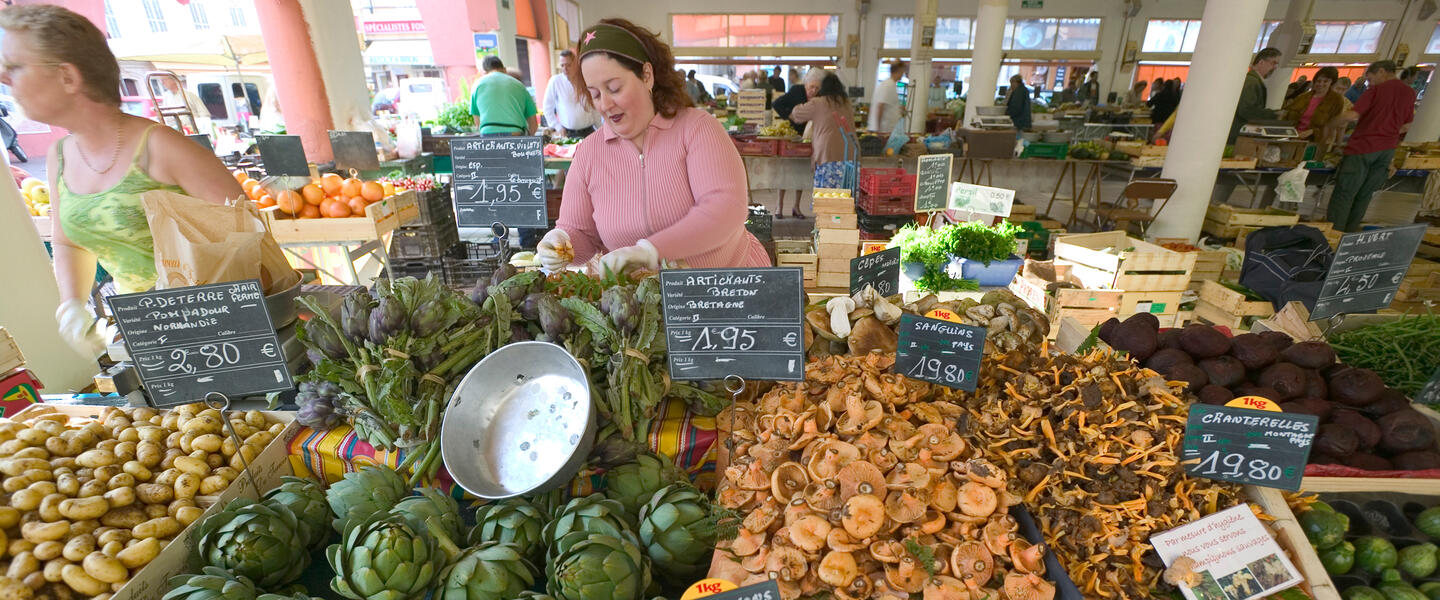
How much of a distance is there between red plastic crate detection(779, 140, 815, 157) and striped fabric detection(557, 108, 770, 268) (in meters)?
5.98

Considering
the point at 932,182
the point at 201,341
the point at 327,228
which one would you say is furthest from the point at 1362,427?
the point at 327,228

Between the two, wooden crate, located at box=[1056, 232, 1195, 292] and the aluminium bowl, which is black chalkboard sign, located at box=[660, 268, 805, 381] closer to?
the aluminium bowl

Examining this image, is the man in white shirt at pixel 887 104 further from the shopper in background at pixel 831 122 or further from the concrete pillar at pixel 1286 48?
the concrete pillar at pixel 1286 48

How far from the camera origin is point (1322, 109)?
7867mm

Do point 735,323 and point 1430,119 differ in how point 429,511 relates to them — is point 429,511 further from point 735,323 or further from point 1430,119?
point 1430,119

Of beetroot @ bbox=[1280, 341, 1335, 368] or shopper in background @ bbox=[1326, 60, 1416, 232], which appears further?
shopper in background @ bbox=[1326, 60, 1416, 232]

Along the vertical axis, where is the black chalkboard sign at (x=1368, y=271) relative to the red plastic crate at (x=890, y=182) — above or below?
above

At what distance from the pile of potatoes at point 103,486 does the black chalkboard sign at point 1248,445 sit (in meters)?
2.34

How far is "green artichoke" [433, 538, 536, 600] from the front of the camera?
47.1 inches

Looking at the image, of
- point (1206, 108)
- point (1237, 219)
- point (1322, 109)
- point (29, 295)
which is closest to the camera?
point (29, 295)

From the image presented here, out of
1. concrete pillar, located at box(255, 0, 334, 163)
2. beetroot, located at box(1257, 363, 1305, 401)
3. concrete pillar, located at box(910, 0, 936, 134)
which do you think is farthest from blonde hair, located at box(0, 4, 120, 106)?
concrete pillar, located at box(910, 0, 936, 134)

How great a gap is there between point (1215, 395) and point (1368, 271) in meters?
1.32

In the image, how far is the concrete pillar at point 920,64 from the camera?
11516mm

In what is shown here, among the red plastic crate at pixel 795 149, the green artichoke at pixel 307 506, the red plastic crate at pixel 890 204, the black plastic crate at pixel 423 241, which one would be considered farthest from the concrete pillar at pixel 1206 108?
the green artichoke at pixel 307 506
